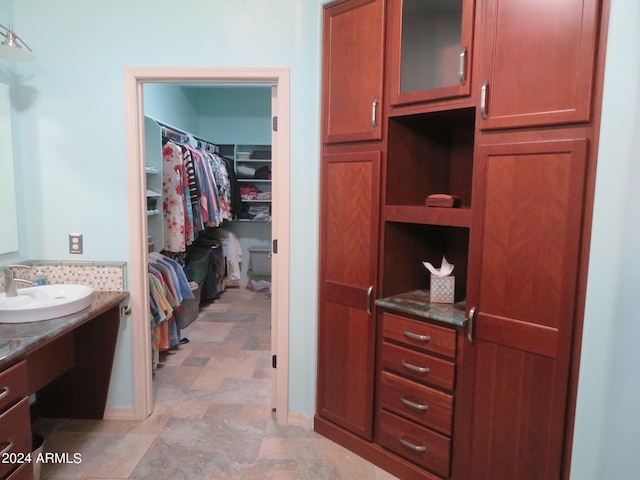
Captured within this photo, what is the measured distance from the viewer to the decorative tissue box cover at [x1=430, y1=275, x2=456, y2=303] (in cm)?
196

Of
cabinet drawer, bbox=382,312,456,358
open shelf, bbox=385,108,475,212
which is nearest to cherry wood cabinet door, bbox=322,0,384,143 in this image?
open shelf, bbox=385,108,475,212

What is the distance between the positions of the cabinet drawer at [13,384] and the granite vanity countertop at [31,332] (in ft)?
0.14

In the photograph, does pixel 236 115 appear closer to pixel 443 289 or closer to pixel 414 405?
pixel 443 289

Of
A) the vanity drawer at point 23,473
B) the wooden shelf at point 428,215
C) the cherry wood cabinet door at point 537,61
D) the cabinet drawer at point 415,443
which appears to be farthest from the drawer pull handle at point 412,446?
the vanity drawer at point 23,473

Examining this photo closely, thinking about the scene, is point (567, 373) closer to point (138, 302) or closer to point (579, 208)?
point (579, 208)

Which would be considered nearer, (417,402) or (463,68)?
(463,68)

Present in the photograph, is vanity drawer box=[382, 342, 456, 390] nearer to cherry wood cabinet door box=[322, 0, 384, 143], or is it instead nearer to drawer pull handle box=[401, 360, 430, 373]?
drawer pull handle box=[401, 360, 430, 373]

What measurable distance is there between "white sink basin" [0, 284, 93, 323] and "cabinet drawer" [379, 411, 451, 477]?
1577 mm

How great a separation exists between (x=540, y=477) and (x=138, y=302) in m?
2.15

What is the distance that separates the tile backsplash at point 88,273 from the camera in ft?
7.67

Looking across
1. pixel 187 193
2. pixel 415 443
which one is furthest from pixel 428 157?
pixel 187 193

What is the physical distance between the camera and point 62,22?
2230mm

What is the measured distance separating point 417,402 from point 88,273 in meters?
1.93

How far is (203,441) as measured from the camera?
90.0 inches
